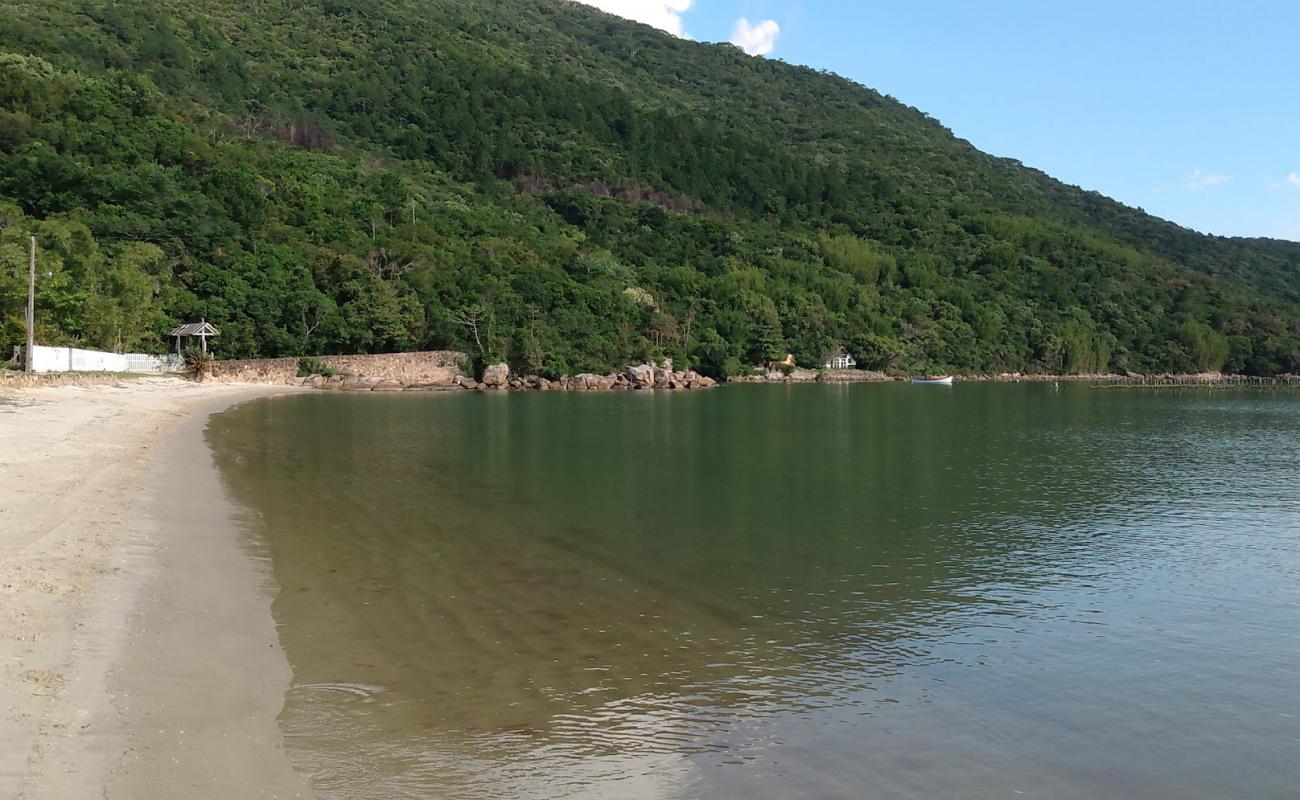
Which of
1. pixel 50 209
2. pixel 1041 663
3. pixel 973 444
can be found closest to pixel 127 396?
pixel 973 444

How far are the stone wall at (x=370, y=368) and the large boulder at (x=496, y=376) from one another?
2.97 metres

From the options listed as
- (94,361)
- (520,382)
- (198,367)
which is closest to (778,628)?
(94,361)

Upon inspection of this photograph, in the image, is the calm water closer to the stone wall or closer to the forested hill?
the forested hill

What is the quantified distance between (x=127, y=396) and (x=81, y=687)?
34839 mm

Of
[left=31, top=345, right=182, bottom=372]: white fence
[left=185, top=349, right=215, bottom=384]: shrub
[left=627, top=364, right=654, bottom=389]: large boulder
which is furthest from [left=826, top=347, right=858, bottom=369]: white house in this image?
[left=31, top=345, right=182, bottom=372]: white fence

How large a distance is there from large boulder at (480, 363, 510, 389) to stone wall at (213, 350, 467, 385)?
9.73 ft

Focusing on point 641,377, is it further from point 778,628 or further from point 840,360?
point 778,628

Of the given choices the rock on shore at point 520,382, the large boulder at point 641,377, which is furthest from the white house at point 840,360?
the large boulder at point 641,377

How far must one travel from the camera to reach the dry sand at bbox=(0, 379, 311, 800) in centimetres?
588

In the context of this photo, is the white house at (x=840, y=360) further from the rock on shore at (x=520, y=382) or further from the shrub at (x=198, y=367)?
the shrub at (x=198, y=367)

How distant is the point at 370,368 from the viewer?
71.2 metres

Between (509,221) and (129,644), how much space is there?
106181mm

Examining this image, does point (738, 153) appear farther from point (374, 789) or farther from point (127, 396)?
point (374, 789)

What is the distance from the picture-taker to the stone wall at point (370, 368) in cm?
6469
